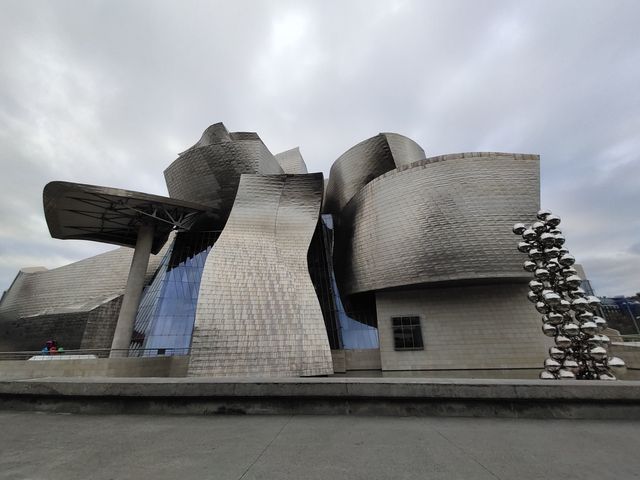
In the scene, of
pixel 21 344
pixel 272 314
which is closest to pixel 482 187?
pixel 272 314

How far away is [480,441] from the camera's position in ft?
8.80

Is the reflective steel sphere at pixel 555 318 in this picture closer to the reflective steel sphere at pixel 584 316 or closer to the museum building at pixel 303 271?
the reflective steel sphere at pixel 584 316

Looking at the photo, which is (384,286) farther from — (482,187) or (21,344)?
(21,344)

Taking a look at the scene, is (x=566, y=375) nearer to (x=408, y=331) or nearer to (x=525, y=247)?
(x=525, y=247)

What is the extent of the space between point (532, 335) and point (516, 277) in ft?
15.2

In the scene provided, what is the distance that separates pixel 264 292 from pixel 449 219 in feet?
38.9

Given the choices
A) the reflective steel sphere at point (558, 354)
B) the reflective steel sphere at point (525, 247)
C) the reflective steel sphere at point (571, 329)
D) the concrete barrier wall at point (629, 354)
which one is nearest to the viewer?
the reflective steel sphere at point (571, 329)

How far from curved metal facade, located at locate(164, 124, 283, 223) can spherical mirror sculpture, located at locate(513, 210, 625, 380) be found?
59.8 feet

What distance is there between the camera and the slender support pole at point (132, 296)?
16516mm

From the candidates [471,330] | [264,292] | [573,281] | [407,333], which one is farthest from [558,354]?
[264,292]

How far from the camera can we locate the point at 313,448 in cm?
253

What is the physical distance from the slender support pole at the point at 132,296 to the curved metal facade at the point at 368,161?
15.7 meters

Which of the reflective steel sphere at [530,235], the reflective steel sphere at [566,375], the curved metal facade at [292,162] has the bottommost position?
the reflective steel sphere at [566,375]

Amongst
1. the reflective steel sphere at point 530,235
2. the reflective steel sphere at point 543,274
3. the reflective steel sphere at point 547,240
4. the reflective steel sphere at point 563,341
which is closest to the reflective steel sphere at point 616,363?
the reflective steel sphere at point 563,341
